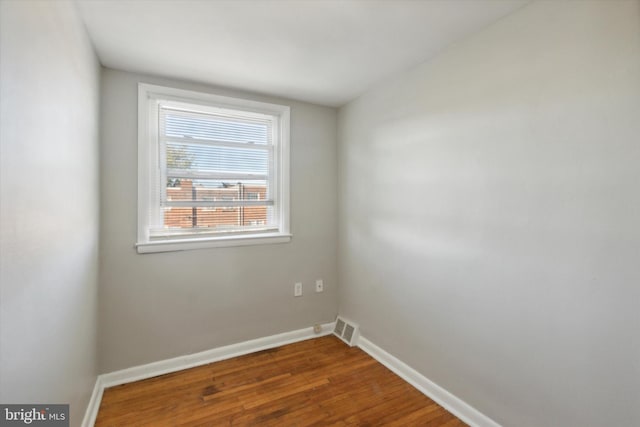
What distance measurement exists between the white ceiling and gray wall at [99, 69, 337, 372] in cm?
36

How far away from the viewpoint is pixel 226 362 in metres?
2.47

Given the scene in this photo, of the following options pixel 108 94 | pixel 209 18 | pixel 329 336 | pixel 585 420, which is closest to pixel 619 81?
pixel 585 420

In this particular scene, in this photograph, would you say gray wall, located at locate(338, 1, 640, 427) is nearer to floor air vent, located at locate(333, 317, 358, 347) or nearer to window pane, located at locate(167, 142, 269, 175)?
floor air vent, located at locate(333, 317, 358, 347)

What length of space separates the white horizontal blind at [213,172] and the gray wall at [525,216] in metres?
1.16

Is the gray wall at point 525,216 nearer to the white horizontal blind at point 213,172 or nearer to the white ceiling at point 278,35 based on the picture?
the white ceiling at point 278,35

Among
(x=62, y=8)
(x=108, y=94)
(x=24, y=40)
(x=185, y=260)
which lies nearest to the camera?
(x=24, y=40)

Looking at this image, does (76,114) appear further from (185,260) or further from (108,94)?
(185,260)

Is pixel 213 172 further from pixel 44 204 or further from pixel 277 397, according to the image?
pixel 277 397

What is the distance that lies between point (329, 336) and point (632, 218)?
2399mm

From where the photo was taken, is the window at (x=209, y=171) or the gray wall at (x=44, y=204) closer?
the gray wall at (x=44, y=204)

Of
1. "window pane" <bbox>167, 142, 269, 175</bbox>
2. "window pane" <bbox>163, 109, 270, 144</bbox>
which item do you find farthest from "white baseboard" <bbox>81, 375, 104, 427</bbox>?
"window pane" <bbox>163, 109, 270, 144</bbox>

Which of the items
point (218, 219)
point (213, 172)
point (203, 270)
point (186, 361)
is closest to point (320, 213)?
point (218, 219)

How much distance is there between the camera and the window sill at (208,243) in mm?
2262

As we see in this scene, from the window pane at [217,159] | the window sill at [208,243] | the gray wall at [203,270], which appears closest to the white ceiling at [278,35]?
the gray wall at [203,270]
